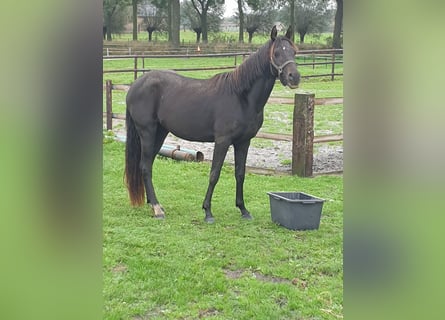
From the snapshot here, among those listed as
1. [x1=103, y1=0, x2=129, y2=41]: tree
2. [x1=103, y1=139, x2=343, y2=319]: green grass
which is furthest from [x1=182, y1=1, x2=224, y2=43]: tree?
[x1=103, y1=139, x2=343, y2=319]: green grass

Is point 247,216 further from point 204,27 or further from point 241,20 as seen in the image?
point 204,27

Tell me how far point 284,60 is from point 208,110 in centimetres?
88

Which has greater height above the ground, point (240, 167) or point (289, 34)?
point (289, 34)

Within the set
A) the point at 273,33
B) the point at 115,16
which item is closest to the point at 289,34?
the point at 273,33

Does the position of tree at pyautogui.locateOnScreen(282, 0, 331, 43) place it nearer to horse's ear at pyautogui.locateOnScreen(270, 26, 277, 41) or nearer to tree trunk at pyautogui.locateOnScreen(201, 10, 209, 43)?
tree trunk at pyautogui.locateOnScreen(201, 10, 209, 43)

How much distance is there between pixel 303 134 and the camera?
6.23m

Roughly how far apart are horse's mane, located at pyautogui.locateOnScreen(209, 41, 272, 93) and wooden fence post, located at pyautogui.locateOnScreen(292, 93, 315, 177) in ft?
5.88

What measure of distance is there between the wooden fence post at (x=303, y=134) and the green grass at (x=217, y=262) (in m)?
0.74

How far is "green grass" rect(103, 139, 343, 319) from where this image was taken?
276 cm

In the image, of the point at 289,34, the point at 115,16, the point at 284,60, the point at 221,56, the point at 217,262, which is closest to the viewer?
the point at 217,262
